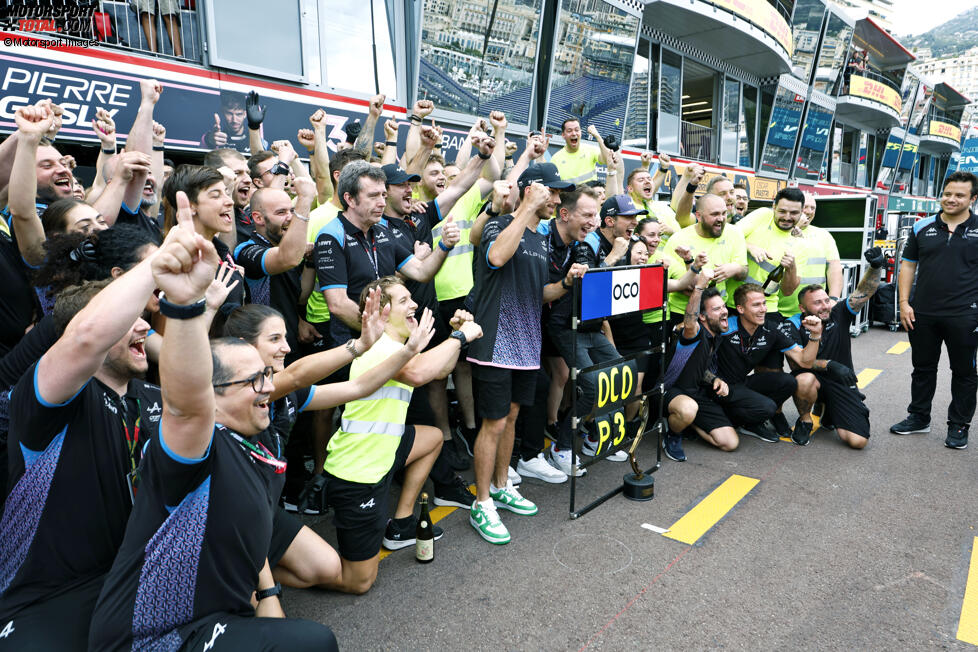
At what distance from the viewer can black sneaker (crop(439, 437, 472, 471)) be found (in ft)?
14.5

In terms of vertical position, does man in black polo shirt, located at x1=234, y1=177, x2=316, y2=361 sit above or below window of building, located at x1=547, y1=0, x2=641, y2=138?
below

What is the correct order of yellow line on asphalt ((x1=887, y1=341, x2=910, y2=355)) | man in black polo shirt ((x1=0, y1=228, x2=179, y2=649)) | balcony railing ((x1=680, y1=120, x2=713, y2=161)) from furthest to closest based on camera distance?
balcony railing ((x1=680, y1=120, x2=713, y2=161))
yellow line on asphalt ((x1=887, y1=341, x2=910, y2=355))
man in black polo shirt ((x1=0, y1=228, x2=179, y2=649))

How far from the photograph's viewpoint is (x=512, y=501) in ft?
13.4

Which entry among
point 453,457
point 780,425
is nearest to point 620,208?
point 453,457

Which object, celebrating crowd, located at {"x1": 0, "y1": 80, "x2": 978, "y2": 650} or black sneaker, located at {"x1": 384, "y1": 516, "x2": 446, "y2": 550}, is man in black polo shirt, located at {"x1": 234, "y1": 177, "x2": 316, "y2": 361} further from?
black sneaker, located at {"x1": 384, "y1": 516, "x2": 446, "y2": 550}

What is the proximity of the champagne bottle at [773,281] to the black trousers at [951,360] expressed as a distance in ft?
4.13

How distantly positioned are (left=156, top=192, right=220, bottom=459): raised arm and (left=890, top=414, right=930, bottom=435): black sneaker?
630cm

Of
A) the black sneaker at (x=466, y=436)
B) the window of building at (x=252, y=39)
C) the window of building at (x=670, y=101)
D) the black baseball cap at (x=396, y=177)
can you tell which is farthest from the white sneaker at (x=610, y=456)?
the window of building at (x=670, y=101)

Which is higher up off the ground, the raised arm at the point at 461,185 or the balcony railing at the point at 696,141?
the balcony railing at the point at 696,141

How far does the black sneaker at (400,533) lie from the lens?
3607mm

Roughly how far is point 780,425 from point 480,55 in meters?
8.15

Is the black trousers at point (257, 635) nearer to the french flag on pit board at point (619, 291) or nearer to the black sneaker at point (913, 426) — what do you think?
the french flag on pit board at point (619, 291)

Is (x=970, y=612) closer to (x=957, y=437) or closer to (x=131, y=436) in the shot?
(x=957, y=437)

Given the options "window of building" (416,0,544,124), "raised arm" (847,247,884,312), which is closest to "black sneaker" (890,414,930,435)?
"raised arm" (847,247,884,312)
